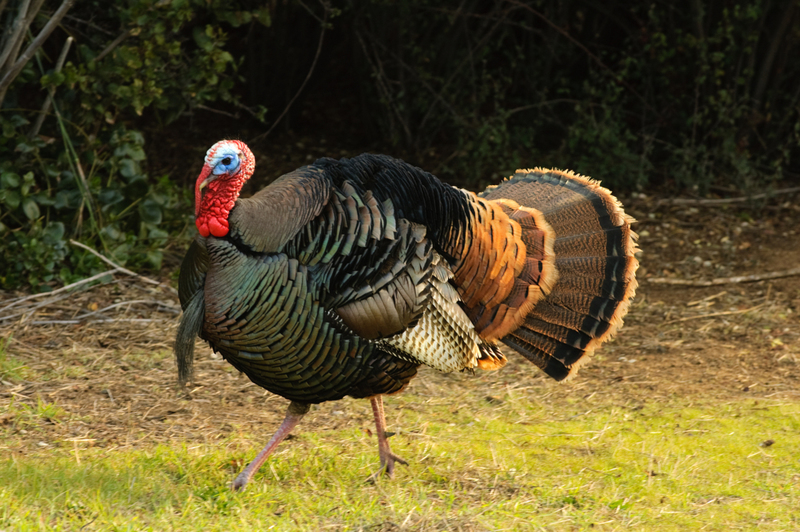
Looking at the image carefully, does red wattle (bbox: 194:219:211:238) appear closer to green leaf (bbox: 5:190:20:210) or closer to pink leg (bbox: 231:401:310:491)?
pink leg (bbox: 231:401:310:491)

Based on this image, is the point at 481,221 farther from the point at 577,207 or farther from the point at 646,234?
the point at 646,234

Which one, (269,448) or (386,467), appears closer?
(269,448)

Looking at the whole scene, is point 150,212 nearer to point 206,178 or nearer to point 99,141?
point 99,141

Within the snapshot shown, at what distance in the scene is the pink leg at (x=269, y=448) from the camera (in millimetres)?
3270

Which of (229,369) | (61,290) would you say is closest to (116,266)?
(61,290)

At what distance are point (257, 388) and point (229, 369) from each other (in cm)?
25

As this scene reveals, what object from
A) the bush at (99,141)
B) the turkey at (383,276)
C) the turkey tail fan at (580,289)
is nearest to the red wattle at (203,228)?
the turkey at (383,276)

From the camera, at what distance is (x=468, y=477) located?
11.7 feet

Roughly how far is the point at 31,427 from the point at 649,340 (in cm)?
348

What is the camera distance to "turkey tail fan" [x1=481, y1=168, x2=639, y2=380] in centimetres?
364

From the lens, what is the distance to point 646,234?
7.02m

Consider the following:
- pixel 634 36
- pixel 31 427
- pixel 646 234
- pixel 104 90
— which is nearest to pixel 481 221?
pixel 31 427

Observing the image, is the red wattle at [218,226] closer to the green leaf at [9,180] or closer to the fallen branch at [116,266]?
the fallen branch at [116,266]

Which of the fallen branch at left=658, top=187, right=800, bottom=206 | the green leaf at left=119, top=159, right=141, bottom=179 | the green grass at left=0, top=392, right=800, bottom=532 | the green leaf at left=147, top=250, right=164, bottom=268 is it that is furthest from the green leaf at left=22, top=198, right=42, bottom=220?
the fallen branch at left=658, top=187, right=800, bottom=206
